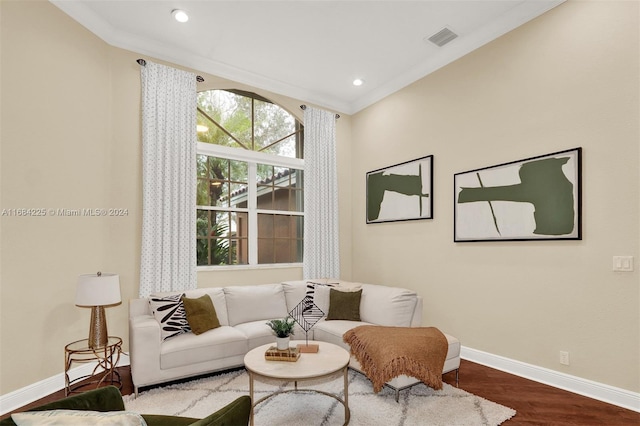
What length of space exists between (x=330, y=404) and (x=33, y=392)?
7.99 ft

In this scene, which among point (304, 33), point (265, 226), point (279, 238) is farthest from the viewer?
point (279, 238)

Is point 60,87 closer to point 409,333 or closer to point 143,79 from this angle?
point 143,79

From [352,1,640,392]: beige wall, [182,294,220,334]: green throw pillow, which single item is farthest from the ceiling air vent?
[182,294,220,334]: green throw pillow

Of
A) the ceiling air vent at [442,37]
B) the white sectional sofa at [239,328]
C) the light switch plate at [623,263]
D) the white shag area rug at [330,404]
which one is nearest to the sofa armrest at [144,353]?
the white sectional sofa at [239,328]

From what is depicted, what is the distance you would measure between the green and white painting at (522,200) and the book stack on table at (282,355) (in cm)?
231

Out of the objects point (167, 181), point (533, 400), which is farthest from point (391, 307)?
point (167, 181)

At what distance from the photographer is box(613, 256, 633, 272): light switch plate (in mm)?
2721

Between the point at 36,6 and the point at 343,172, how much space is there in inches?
156

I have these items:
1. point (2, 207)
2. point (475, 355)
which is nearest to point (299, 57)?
point (2, 207)

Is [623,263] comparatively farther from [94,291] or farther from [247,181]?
[94,291]

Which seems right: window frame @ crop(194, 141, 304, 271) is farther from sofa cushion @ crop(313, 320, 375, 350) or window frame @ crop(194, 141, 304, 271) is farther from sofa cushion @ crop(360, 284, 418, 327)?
sofa cushion @ crop(360, 284, 418, 327)

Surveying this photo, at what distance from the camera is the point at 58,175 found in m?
3.18

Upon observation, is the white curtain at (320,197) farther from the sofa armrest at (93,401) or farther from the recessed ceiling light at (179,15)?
the sofa armrest at (93,401)

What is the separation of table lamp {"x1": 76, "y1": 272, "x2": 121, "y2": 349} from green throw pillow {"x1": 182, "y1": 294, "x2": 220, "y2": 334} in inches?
24.2
